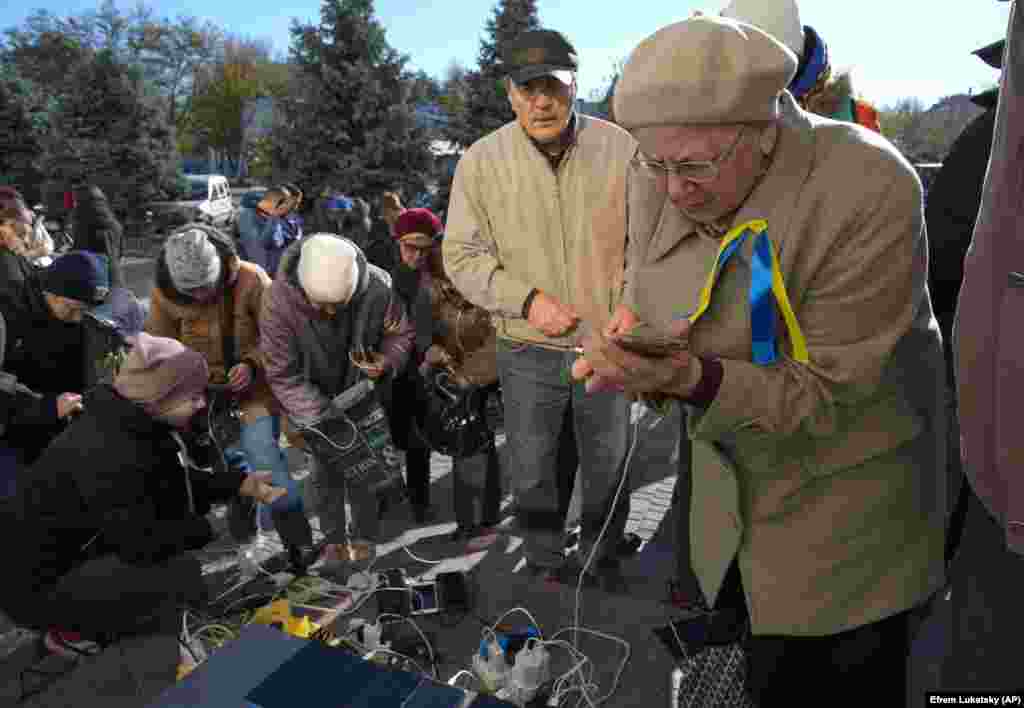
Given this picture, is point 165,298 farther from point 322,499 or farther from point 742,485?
point 742,485

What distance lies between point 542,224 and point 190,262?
5.68 feet

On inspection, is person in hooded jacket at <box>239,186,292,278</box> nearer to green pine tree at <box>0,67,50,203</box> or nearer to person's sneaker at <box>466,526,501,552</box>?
person's sneaker at <box>466,526,501,552</box>

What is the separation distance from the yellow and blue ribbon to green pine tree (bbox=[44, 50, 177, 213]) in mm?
21087

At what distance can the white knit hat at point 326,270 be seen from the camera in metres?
3.19

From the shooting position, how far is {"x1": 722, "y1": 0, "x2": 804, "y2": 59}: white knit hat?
7.63ft

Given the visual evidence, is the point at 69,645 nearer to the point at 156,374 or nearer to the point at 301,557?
the point at 301,557

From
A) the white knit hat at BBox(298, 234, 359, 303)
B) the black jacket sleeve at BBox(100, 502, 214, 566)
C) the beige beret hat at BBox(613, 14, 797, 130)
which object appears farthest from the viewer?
the white knit hat at BBox(298, 234, 359, 303)

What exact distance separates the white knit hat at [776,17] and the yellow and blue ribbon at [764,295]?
133 cm

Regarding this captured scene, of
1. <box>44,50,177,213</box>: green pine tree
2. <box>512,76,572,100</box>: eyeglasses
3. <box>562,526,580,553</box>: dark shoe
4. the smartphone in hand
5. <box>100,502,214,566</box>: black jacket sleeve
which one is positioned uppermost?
<box>44,50,177,213</box>: green pine tree

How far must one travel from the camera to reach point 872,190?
4.18ft

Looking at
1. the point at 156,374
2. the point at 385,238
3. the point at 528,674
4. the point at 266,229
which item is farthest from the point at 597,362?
the point at 266,229

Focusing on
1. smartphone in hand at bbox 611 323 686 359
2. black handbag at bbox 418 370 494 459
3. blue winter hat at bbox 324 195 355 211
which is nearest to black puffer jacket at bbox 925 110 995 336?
smartphone in hand at bbox 611 323 686 359

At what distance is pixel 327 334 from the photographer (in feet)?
11.1

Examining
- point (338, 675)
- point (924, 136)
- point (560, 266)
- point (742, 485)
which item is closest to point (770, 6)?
point (560, 266)
